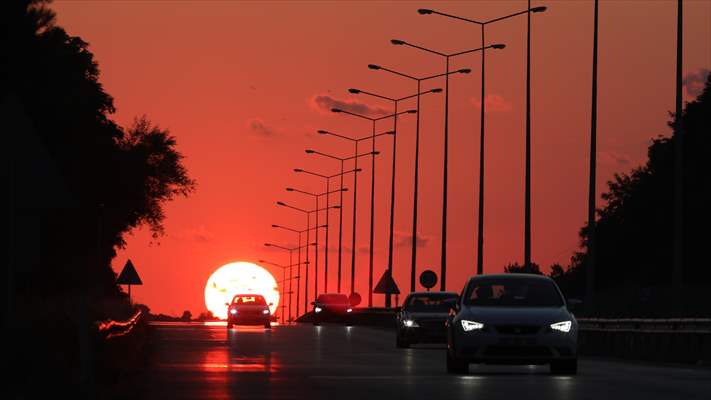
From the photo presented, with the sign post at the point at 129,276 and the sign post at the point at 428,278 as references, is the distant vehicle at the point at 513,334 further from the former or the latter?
the sign post at the point at 428,278

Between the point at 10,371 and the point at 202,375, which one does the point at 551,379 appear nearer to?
the point at 202,375

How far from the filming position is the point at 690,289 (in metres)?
44.6

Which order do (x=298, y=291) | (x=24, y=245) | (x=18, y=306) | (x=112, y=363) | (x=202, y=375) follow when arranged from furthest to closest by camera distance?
(x=298, y=291) → (x=24, y=245) → (x=18, y=306) → (x=202, y=375) → (x=112, y=363)

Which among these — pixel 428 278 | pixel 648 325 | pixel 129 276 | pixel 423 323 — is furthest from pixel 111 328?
pixel 428 278

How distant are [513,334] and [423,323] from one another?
1822cm

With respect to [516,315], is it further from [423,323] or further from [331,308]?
[331,308]

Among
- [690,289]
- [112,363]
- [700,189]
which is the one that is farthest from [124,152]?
[112,363]

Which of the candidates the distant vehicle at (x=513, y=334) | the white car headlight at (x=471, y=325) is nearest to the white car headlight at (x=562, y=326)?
the distant vehicle at (x=513, y=334)

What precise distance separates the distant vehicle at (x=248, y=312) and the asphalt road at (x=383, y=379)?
3368cm

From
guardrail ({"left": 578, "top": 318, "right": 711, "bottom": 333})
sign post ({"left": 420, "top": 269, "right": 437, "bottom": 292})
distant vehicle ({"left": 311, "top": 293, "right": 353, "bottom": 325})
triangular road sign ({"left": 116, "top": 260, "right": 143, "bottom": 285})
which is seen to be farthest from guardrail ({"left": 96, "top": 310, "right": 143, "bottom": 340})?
distant vehicle ({"left": 311, "top": 293, "right": 353, "bottom": 325})

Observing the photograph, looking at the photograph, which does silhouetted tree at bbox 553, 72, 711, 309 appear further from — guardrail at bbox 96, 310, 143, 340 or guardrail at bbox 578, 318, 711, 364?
guardrail at bbox 96, 310, 143, 340

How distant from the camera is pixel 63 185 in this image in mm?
35219

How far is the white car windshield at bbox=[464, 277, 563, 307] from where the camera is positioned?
103 feet

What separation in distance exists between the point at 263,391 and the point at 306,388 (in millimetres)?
998
